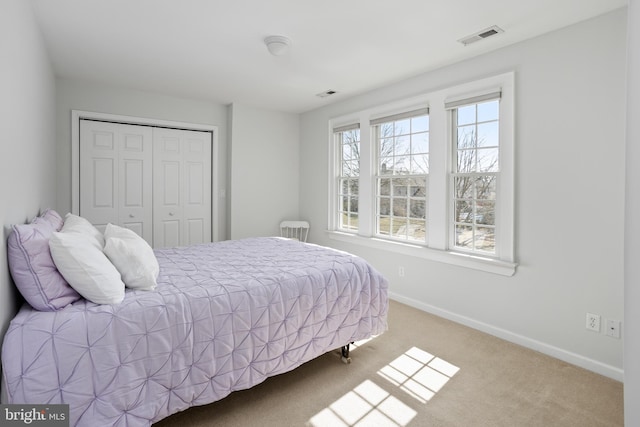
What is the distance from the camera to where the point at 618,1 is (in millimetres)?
2234

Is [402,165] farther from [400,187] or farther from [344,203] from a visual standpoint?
[344,203]

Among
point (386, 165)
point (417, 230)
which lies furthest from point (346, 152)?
point (417, 230)

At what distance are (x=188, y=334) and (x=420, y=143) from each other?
3007mm

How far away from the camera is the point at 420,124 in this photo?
12.2 feet

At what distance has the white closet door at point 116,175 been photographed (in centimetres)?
400

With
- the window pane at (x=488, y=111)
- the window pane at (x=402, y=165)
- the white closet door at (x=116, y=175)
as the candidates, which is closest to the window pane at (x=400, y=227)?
the window pane at (x=402, y=165)

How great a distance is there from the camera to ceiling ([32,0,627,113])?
7.63ft

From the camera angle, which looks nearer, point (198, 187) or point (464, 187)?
point (464, 187)

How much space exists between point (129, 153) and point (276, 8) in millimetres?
2906

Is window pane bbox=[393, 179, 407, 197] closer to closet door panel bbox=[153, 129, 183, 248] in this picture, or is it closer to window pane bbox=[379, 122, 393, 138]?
window pane bbox=[379, 122, 393, 138]

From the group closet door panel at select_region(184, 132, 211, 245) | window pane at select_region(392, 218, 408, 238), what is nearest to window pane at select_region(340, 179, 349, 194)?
window pane at select_region(392, 218, 408, 238)

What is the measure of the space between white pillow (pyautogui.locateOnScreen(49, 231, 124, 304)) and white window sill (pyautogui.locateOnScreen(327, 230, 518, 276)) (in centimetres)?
284

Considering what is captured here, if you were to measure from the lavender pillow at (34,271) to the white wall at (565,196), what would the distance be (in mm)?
3159

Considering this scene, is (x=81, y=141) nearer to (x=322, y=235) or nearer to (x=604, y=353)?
(x=322, y=235)
